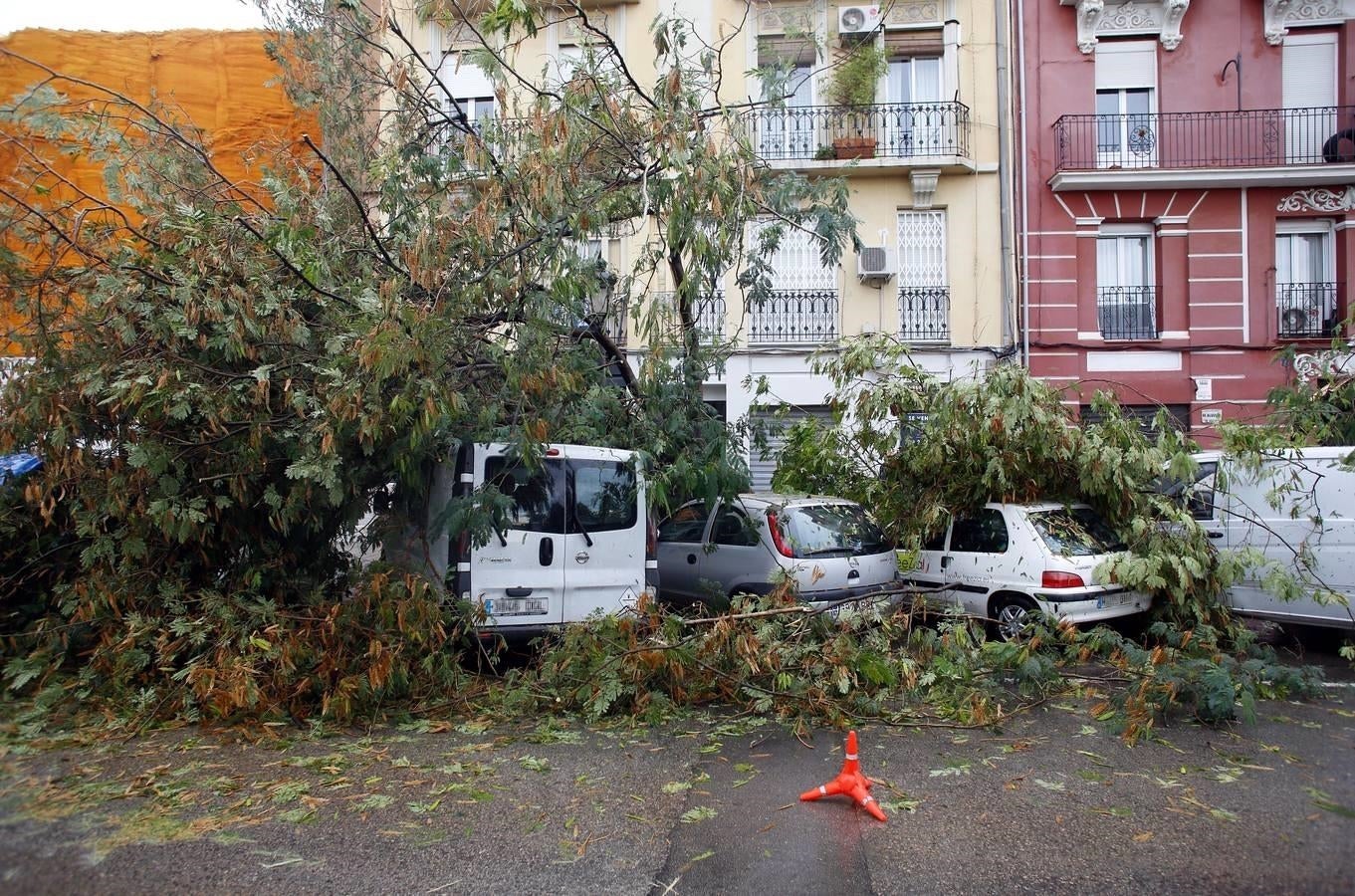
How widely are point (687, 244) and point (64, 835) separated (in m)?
5.34

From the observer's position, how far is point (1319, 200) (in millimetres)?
15914

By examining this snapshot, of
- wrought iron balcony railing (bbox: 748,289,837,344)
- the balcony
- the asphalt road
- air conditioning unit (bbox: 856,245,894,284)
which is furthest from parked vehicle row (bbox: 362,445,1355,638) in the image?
the balcony

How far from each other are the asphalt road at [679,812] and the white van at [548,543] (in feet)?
4.08

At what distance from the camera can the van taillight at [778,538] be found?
8727mm

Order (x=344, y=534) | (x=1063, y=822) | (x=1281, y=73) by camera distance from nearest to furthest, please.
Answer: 1. (x=1063, y=822)
2. (x=344, y=534)
3. (x=1281, y=73)

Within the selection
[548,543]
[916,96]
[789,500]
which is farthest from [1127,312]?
[548,543]

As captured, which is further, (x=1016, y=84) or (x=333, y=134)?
(x=1016, y=84)

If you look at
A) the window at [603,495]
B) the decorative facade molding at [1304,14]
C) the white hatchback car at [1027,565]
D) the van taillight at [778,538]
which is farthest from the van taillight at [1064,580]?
the decorative facade molding at [1304,14]

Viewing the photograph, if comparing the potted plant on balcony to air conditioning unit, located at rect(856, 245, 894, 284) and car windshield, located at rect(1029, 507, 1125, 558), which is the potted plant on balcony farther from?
car windshield, located at rect(1029, 507, 1125, 558)

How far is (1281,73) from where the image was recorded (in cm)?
1594

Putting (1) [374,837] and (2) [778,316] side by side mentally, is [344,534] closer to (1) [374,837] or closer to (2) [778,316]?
(1) [374,837]

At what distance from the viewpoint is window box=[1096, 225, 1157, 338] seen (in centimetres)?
1614

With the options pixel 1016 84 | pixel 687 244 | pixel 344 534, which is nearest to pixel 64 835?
pixel 344 534

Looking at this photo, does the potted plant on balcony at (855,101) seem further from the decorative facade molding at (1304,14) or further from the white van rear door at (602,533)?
the white van rear door at (602,533)
